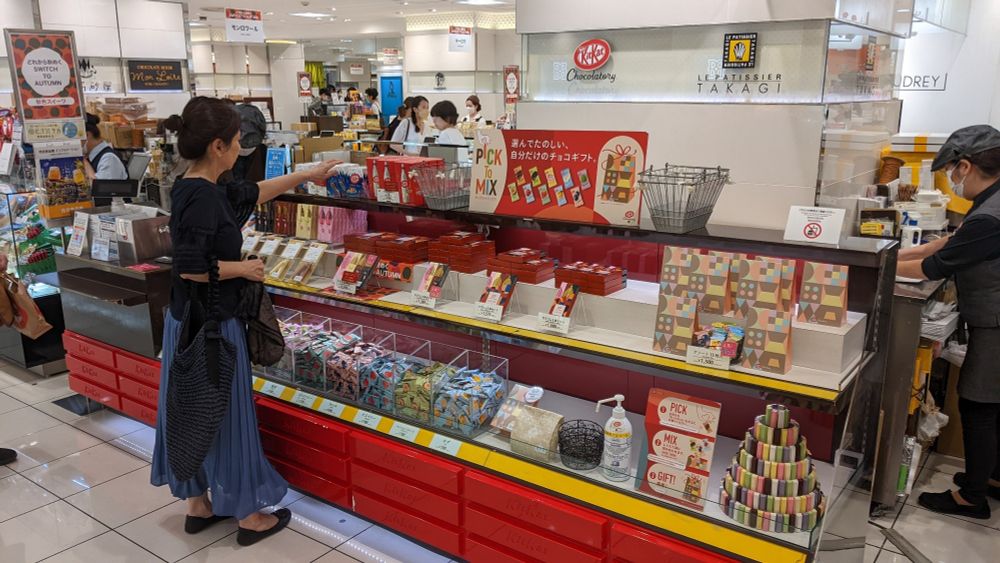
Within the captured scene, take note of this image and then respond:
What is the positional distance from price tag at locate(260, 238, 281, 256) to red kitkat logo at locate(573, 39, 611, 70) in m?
2.40

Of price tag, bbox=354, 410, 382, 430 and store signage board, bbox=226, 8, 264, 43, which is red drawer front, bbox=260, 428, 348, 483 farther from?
store signage board, bbox=226, 8, 264, 43

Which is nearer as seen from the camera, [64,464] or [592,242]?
[592,242]

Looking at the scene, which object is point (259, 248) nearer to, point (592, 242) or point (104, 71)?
point (592, 242)

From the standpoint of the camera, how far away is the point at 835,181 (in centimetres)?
A: 412

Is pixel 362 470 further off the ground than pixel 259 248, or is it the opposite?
pixel 259 248

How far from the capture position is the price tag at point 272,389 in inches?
139

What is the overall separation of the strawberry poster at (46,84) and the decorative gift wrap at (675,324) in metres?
4.67

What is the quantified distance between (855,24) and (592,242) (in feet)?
7.97

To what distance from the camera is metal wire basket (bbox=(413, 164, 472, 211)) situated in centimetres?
319

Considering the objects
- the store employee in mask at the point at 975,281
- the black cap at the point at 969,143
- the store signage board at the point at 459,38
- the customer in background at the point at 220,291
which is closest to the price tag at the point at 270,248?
the customer in background at the point at 220,291

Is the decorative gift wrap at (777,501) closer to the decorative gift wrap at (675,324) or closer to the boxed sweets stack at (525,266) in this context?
the decorative gift wrap at (675,324)

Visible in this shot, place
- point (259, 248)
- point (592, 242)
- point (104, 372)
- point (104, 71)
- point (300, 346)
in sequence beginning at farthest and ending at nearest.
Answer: point (104, 71)
point (104, 372)
point (259, 248)
point (300, 346)
point (592, 242)

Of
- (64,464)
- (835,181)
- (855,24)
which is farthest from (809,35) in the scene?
(64,464)

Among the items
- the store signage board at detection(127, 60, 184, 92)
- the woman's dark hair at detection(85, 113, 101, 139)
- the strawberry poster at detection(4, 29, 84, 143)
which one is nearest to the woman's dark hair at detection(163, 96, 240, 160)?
the strawberry poster at detection(4, 29, 84, 143)
